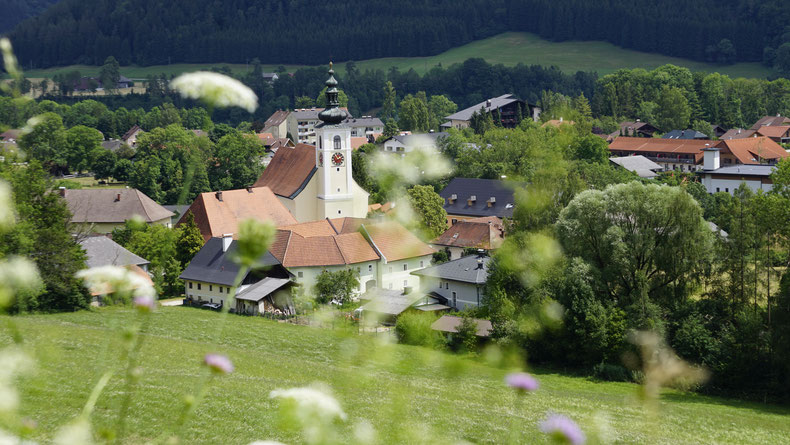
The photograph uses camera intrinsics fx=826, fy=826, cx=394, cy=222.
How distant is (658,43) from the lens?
141m

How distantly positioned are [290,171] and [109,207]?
1119 cm

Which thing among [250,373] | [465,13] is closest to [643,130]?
[250,373]

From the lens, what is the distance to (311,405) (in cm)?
243

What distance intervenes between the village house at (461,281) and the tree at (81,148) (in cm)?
4791

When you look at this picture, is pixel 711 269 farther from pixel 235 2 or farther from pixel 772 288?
pixel 235 2

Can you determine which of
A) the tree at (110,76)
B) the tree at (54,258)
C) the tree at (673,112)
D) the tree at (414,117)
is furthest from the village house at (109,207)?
the tree at (110,76)

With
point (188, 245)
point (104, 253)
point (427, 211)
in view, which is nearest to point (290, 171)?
point (427, 211)

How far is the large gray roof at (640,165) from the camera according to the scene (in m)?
62.9

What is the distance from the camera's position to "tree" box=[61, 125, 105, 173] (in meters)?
73.9

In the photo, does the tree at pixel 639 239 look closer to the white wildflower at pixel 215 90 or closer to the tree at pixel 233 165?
the white wildflower at pixel 215 90

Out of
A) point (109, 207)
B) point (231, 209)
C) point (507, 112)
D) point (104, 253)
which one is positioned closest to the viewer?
point (104, 253)

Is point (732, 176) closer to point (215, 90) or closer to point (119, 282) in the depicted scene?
point (215, 90)

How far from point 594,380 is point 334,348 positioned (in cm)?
812

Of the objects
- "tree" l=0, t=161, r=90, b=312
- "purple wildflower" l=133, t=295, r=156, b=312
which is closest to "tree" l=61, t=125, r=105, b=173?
"tree" l=0, t=161, r=90, b=312
